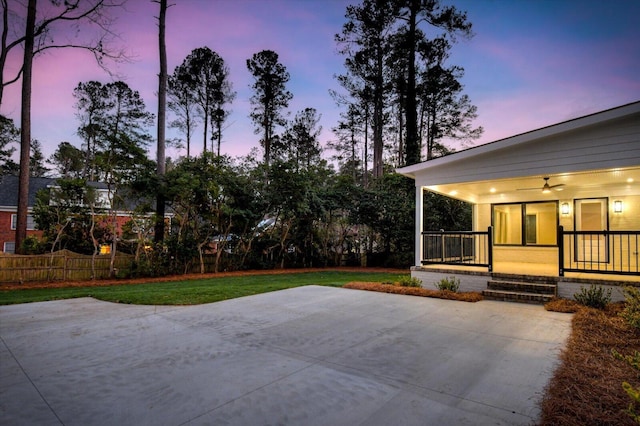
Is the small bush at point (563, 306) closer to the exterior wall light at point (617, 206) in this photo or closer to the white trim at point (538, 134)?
the white trim at point (538, 134)

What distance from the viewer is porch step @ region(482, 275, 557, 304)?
20.7 feet

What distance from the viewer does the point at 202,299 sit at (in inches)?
262

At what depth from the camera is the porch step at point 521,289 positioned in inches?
248

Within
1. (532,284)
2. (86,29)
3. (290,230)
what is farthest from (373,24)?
(532,284)

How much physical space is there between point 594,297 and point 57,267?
46.5 feet

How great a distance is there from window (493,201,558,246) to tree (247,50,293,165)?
1502 cm

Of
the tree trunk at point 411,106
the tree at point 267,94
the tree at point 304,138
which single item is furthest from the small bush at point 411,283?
the tree at point 304,138

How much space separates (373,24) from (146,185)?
587 inches

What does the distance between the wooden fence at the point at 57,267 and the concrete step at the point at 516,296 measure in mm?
11228

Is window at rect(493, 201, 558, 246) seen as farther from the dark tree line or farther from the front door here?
the dark tree line

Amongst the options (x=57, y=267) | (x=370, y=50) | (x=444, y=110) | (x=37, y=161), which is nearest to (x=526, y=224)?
(x=444, y=110)

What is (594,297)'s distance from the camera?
18.8 feet

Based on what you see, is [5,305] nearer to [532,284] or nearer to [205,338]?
[205,338]

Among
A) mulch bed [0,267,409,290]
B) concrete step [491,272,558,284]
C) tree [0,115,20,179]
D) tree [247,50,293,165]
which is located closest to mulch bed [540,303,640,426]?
concrete step [491,272,558,284]
